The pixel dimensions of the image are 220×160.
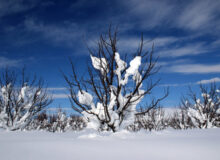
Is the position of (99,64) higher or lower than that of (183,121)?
higher

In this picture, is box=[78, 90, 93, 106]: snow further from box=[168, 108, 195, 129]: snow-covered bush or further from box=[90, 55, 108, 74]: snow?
box=[168, 108, 195, 129]: snow-covered bush

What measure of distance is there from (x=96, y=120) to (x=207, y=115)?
10.3 metres

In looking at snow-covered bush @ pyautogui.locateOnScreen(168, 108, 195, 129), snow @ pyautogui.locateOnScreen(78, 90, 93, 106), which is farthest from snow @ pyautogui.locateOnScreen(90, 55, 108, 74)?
snow-covered bush @ pyautogui.locateOnScreen(168, 108, 195, 129)

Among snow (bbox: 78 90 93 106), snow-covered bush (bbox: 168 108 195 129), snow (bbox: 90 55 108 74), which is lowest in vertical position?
snow-covered bush (bbox: 168 108 195 129)

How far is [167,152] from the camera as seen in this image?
1702 mm

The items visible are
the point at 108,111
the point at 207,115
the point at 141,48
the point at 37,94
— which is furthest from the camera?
the point at 207,115

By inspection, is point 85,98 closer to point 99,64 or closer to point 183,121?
point 99,64

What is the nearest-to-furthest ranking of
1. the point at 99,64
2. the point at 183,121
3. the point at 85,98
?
the point at 85,98, the point at 99,64, the point at 183,121

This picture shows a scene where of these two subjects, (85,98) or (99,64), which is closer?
(85,98)

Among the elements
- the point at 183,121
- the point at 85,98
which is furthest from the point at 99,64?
the point at 183,121

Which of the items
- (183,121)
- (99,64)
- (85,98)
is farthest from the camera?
(183,121)

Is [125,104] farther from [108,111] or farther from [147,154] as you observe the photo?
[147,154]

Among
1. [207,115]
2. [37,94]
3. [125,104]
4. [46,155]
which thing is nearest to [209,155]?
[46,155]

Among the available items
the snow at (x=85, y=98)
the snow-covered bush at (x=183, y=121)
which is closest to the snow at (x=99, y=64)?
the snow at (x=85, y=98)
